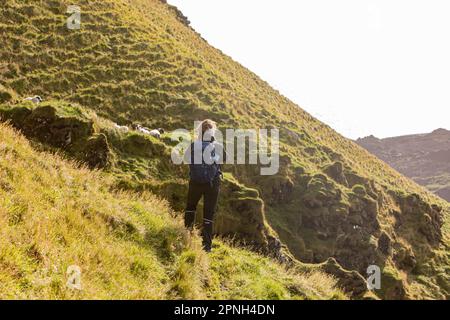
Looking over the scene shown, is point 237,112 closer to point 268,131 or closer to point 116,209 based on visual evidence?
point 268,131

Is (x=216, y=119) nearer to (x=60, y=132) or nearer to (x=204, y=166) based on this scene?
(x=60, y=132)

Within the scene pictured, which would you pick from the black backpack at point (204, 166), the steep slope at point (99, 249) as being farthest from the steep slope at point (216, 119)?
the black backpack at point (204, 166)

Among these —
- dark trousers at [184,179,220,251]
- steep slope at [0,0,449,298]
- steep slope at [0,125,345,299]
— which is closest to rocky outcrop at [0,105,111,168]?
steep slope at [0,0,449,298]

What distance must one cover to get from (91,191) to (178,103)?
20.5m

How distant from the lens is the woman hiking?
9.43m

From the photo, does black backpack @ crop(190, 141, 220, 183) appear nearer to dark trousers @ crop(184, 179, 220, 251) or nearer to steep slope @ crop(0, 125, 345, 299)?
dark trousers @ crop(184, 179, 220, 251)

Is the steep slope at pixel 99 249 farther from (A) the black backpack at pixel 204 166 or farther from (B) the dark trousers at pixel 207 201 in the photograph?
(A) the black backpack at pixel 204 166

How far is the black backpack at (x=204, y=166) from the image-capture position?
30.9 feet

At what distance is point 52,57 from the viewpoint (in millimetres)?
27547

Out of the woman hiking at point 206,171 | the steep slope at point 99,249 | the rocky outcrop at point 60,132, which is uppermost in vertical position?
the rocky outcrop at point 60,132

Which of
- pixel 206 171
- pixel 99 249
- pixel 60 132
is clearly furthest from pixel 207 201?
pixel 60 132

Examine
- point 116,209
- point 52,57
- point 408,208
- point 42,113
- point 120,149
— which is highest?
point 52,57

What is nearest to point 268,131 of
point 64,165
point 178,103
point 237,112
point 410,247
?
point 237,112

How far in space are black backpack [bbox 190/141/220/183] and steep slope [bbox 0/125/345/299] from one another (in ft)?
4.37
